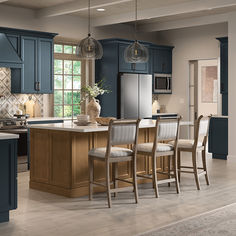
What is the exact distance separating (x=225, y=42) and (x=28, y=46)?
3648mm

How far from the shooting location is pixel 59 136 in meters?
5.30

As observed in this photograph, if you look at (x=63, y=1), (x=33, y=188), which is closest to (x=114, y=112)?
(x=63, y=1)

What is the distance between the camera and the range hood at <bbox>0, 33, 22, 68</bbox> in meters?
7.16

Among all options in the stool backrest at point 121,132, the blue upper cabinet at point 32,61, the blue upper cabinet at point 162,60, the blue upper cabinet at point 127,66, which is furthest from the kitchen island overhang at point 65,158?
the blue upper cabinet at point 162,60

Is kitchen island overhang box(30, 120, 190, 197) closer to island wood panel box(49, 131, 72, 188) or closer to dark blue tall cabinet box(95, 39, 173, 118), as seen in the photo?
island wood panel box(49, 131, 72, 188)

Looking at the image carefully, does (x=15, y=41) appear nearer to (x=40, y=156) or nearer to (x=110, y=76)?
(x=110, y=76)

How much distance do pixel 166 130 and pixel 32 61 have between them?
3.25 m

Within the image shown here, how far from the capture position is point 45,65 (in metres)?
7.84

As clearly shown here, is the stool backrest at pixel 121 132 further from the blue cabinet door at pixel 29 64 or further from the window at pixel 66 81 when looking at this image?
the window at pixel 66 81

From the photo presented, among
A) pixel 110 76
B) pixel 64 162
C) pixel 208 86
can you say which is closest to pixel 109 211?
pixel 64 162

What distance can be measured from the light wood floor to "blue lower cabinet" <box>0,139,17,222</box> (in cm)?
15

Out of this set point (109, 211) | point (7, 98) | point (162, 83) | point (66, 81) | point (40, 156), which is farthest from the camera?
point (162, 83)

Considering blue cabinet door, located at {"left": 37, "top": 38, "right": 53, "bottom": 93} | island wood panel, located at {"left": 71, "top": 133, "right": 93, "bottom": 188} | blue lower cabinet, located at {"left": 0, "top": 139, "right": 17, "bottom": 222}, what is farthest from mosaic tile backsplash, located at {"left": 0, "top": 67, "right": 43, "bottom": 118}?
blue lower cabinet, located at {"left": 0, "top": 139, "right": 17, "bottom": 222}

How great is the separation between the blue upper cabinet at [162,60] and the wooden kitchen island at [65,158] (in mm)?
4334
